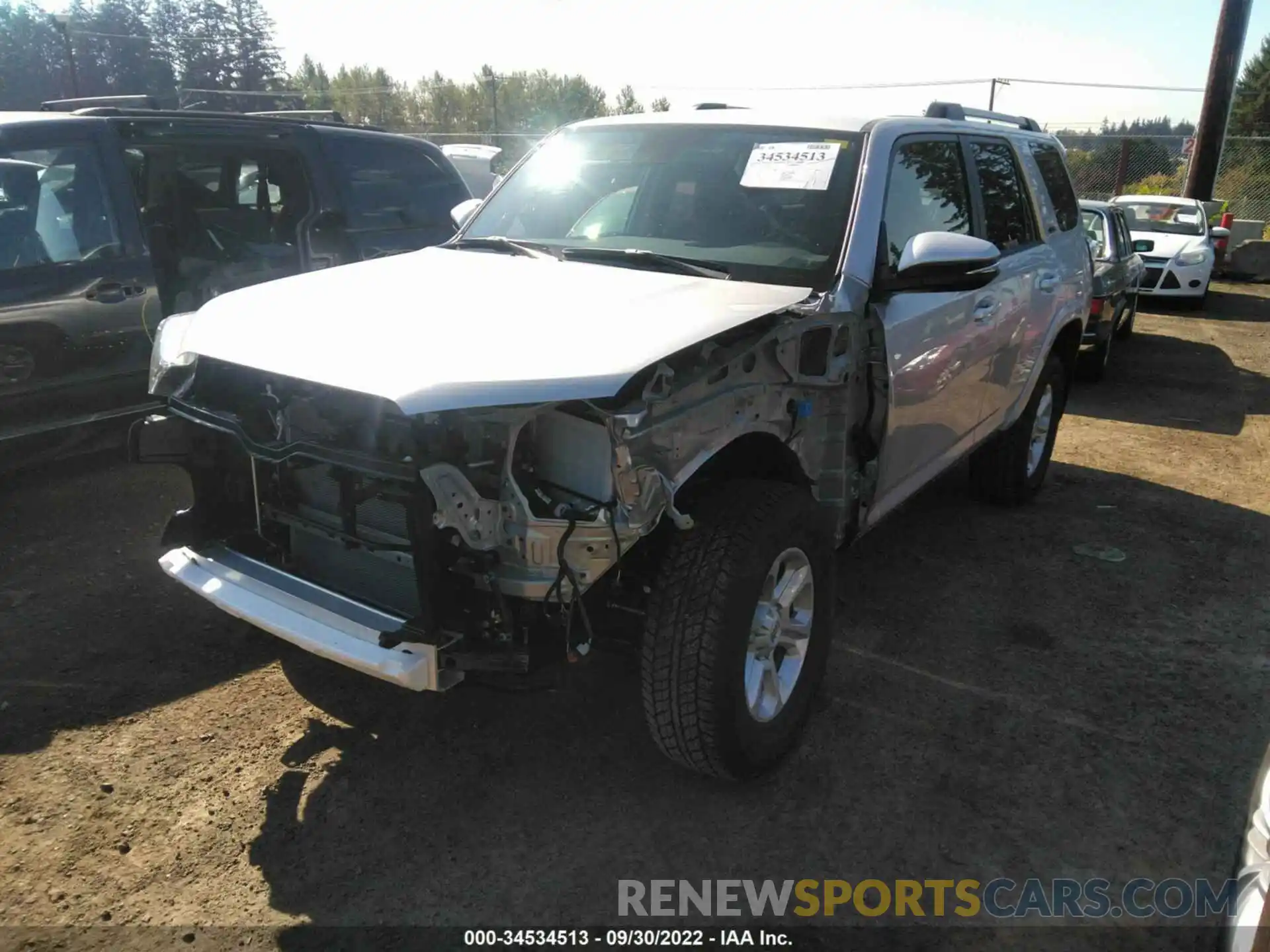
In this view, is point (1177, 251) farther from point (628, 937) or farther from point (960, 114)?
point (628, 937)

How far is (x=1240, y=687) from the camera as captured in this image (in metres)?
3.68

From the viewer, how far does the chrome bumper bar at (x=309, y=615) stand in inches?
94.6

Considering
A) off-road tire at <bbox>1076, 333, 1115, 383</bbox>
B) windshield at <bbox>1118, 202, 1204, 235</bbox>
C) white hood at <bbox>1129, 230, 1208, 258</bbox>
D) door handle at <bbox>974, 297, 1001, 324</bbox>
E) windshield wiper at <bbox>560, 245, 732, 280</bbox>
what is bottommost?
off-road tire at <bbox>1076, 333, 1115, 383</bbox>

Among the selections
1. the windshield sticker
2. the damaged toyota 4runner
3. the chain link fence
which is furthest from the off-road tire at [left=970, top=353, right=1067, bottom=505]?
the chain link fence

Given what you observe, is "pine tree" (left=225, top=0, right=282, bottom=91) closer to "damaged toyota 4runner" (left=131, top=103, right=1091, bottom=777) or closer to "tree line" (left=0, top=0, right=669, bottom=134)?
"tree line" (left=0, top=0, right=669, bottom=134)

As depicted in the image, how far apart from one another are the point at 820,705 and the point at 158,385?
252 cm

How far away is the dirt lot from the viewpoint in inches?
103

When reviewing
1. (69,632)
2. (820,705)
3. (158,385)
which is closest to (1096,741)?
(820,705)

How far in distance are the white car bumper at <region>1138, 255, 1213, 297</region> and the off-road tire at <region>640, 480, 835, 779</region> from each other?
13.2 m

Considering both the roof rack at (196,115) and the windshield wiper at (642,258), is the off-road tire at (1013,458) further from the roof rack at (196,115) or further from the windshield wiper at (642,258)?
the roof rack at (196,115)

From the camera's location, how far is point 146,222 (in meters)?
5.71

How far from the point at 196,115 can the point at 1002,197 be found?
4.47 metres

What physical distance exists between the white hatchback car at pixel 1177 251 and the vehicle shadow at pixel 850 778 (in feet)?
36.0

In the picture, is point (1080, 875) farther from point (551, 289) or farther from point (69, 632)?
point (69, 632)
